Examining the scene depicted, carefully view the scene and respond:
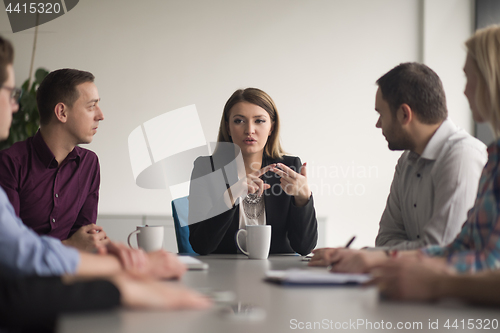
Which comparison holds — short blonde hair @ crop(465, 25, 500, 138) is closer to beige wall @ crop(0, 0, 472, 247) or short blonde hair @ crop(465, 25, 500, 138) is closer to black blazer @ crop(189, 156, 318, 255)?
black blazer @ crop(189, 156, 318, 255)

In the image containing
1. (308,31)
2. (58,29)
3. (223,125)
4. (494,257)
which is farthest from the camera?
(308,31)

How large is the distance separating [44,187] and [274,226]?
3.72 feet

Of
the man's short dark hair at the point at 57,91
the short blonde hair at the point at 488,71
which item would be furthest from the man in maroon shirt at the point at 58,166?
the short blonde hair at the point at 488,71

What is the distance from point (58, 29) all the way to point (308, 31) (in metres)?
2.15

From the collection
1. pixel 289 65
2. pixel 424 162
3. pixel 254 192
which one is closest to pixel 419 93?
pixel 424 162

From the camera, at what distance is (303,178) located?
1.99 metres

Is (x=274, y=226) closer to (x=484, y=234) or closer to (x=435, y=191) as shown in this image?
(x=435, y=191)

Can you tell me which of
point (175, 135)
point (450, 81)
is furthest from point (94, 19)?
point (450, 81)

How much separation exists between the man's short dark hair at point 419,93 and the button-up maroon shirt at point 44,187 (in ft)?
5.17

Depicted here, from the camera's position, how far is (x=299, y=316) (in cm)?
74

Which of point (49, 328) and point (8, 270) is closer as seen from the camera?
point (49, 328)

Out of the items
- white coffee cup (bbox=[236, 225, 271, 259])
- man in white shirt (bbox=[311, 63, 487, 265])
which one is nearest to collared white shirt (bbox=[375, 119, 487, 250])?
man in white shirt (bbox=[311, 63, 487, 265])

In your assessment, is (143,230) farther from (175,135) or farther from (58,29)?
(58,29)

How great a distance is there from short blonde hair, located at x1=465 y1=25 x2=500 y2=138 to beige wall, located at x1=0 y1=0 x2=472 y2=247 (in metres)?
2.69
